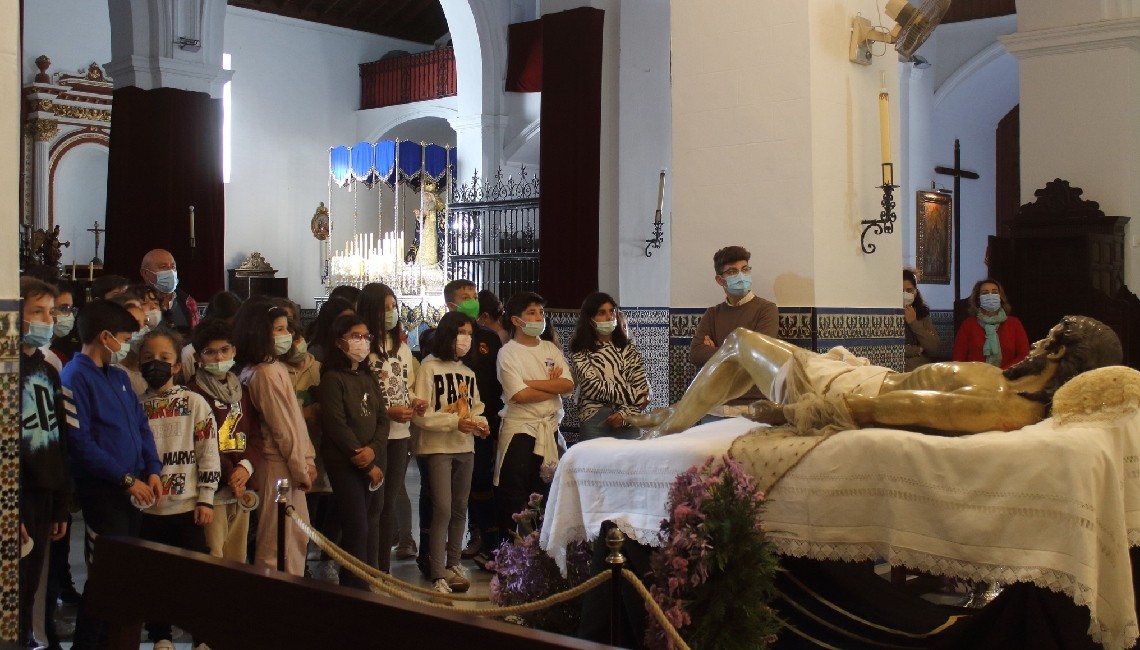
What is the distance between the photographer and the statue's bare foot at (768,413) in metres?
4.66

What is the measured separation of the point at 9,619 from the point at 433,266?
35.8ft

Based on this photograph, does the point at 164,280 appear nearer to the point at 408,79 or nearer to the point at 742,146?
the point at 742,146

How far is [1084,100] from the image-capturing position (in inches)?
374

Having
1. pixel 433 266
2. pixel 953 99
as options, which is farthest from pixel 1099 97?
pixel 433 266

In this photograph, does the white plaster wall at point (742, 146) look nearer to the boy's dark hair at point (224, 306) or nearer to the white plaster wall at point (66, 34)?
the boy's dark hair at point (224, 306)

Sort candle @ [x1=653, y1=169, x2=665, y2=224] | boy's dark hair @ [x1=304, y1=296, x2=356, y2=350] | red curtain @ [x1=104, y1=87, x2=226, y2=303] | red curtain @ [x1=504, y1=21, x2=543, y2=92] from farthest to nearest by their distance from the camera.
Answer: red curtain @ [x1=504, y1=21, x2=543, y2=92] → red curtain @ [x1=104, y1=87, x2=226, y2=303] → candle @ [x1=653, y1=169, x2=665, y2=224] → boy's dark hair @ [x1=304, y1=296, x2=356, y2=350]

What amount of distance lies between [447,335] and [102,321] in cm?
203

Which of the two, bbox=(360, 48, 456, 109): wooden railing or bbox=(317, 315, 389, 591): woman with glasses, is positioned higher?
bbox=(360, 48, 456, 109): wooden railing

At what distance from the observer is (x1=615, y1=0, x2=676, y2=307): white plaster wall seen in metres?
10.1

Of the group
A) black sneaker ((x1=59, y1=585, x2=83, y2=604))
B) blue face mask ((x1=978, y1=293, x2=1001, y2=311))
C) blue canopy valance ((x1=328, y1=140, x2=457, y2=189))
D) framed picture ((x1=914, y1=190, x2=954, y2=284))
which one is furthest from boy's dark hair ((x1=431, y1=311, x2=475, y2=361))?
blue canopy valance ((x1=328, y1=140, x2=457, y2=189))

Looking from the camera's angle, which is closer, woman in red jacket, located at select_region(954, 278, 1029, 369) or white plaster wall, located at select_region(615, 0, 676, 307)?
woman in red jacket, located at select_region(954, 278, 1029, 369)

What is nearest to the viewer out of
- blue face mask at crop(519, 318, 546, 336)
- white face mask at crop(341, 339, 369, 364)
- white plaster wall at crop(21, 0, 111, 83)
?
white face mask at crop(341, 339, 369, 364)

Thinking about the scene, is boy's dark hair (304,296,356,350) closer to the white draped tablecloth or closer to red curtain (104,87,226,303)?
the white draped tablecloth

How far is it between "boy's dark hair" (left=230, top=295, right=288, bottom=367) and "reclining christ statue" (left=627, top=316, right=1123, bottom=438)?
2.17 m
